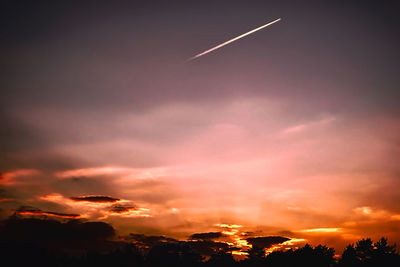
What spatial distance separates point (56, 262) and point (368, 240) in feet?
323

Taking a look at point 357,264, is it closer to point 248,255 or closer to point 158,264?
point 248,255

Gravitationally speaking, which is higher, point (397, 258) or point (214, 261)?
point (397, 258)

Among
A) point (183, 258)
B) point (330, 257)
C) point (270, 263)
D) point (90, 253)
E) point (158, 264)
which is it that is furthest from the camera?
point (183, 258)

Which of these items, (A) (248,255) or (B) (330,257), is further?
(A) (248,255)

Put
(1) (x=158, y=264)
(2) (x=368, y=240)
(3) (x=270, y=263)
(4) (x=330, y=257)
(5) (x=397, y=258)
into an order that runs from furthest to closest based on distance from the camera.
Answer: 1. (1) (x=158, y=264)
2. (3) (x=270, y=263)
3. (4) (x=330, y=257)
4. (2) (x=368, y=240)
5. (5) (x=397, y=258)

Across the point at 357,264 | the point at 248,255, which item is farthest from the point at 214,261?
the point at 357,264

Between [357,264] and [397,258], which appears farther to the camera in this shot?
[357,264]

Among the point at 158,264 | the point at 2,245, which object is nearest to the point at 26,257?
the point at 2,245

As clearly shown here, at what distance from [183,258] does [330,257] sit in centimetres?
9553

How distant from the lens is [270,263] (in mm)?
90438

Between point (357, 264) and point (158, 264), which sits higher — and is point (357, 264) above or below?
above

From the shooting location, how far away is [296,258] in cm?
8450

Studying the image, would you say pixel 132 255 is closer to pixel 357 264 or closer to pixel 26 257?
pixel 26 257

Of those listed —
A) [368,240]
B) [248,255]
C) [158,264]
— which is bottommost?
[158,264]
